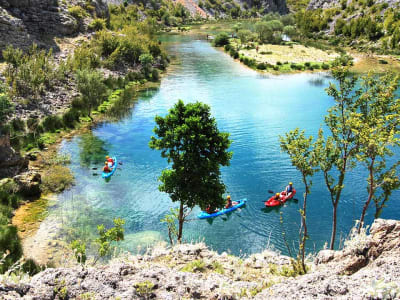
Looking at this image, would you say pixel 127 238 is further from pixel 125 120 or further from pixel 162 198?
pixel 125 120

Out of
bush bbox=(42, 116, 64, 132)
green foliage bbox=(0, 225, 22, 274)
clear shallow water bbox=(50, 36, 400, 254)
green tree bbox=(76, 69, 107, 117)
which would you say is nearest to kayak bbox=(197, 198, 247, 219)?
clear shallow water bbox=(50, 36, 400, 254)

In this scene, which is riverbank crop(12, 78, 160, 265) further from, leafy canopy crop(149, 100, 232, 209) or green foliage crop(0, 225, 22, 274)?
leafy canopy crop(149, 100, 232, 209)

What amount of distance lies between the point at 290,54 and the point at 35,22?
2507 inches

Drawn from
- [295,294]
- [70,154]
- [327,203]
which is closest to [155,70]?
[70,154]

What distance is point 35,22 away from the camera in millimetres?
64000

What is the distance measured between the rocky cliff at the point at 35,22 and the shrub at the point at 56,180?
2745 centimetres

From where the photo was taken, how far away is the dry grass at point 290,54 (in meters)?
90.9

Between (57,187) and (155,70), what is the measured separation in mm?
46404

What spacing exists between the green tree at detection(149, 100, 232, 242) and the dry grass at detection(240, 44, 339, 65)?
229 feet

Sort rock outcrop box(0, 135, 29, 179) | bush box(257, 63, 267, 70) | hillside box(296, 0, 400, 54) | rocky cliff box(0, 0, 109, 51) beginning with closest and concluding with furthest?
rock outcrop box(0, 135, 29, 179) < rocky cliff box(0, 0, 109, 51) < bush box(257, 63, 267, 70) < hillside box(296, 0, 400, 54)

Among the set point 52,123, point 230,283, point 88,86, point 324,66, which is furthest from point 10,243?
point 324,66

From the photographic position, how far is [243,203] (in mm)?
30641

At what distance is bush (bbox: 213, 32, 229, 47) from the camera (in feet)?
371

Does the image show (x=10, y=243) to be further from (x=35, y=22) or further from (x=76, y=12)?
(x=76, y=12)
